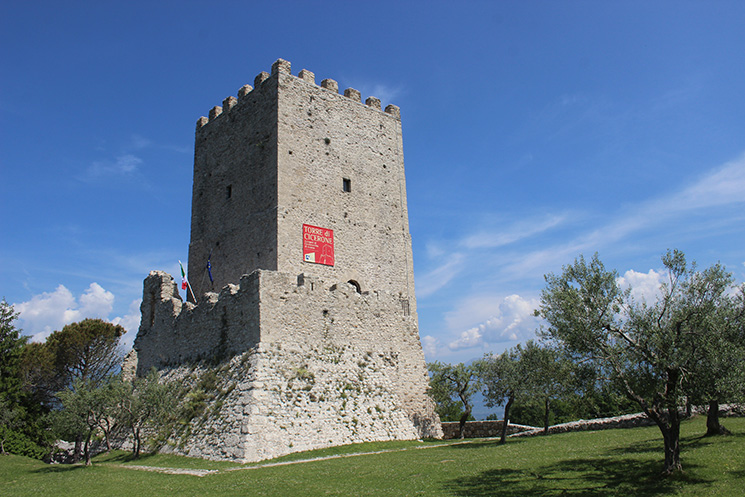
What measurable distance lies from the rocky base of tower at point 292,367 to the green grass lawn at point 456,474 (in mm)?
907

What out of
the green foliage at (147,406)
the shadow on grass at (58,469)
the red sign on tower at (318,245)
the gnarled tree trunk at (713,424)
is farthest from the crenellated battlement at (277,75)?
the gnarled tree trunk at (713,424)

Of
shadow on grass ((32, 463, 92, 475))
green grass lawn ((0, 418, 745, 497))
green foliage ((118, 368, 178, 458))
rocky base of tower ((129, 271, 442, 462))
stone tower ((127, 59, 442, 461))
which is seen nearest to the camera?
green grass lawn ((0, 418, 745, 497))

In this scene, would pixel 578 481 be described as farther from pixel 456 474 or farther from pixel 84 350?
pixel 84 350

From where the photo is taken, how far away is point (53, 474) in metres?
16.3

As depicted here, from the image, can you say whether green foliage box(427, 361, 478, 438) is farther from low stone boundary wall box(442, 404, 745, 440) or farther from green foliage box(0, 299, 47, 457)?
green foliage box(0, 299, 47, 457)

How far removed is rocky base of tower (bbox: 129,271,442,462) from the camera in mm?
16391

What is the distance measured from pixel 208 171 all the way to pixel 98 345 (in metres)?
18.7

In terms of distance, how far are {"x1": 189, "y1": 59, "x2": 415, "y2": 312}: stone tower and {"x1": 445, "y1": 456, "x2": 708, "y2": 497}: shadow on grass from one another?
518 inches

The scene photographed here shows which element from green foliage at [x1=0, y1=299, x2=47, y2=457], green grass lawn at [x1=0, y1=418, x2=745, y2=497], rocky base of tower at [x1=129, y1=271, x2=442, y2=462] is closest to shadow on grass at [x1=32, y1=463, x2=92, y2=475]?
green grass lawn at [x1=0, y1=418, x2=745, y2=497]

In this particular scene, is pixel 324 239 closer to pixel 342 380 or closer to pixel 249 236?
pixel 249 236

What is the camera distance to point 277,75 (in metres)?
24.8

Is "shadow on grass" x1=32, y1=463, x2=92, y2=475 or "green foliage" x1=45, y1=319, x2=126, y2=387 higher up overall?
"green foliage" x1=45, y1=319, x2=126, y2=387

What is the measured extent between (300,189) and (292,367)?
910 centimetres

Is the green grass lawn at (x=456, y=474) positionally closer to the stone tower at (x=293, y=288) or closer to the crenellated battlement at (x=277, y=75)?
the stone tower at (x=293, y=288)
